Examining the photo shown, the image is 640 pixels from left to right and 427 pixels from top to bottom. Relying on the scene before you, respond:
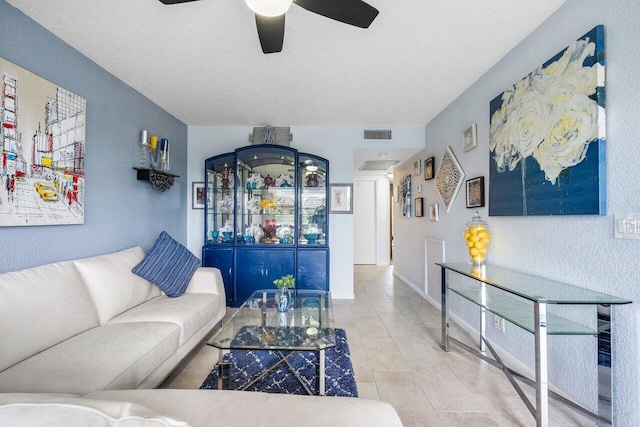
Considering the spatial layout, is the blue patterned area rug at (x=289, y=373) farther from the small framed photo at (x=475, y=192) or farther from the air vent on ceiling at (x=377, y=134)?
the air vent on ceiling at (x=377, y=134)

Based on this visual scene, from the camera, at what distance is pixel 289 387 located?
77.1 inches

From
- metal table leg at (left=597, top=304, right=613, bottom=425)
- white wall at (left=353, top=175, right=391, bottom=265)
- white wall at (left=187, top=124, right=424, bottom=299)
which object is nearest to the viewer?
metal table leg at (left=597, top=304, right=613, bottom=425)

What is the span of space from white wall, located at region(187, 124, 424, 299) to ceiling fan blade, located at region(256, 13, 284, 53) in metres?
2.31

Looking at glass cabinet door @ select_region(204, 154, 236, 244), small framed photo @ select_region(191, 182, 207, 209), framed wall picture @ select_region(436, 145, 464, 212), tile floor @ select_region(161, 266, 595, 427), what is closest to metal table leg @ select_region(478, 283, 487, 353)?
tile floor @ select_region(161, 266, 595, 427)

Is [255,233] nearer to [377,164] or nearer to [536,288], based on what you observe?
[377,164]

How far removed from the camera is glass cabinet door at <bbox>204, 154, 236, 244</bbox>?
3.92 meters

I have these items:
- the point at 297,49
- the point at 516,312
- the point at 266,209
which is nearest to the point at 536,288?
A: the point at 516,312

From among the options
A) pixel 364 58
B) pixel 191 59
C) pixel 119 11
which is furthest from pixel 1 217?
pixel 364 58

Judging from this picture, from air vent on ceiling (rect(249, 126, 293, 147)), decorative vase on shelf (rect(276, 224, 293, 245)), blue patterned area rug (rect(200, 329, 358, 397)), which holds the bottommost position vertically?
blue patterned area rug (rect(200, 329, 358, 397))

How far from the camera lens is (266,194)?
4.00 metres

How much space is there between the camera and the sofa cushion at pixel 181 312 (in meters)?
2.06

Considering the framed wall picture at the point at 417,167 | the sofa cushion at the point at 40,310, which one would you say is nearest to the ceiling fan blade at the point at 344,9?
the sofa cushion at the point at 40,310

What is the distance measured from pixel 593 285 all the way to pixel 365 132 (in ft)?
10.1

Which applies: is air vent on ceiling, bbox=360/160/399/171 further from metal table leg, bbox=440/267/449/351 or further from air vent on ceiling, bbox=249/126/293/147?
metal table leg, bbox=440/267/449/351
